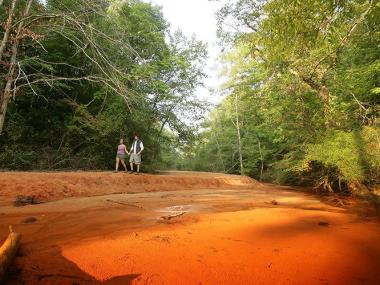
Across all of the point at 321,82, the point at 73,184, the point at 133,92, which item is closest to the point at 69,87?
the point at 133,92

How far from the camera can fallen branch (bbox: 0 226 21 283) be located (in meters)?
3.53

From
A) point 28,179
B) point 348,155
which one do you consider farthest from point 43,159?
point 348,155

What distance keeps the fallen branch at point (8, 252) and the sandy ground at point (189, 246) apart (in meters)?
0.12

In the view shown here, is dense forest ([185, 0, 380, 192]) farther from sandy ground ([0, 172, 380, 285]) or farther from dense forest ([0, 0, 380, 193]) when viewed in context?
sandy ground ([0, 172, 380, 285])

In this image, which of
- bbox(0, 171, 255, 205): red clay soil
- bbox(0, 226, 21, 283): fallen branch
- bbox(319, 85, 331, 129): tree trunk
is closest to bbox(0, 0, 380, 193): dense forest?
bbox(319, 85, 331, 129): tree trunk

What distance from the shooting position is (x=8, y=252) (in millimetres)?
3908

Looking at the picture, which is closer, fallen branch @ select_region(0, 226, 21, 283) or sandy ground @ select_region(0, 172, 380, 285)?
fallen branch @ select_region(0, 226, 21, 283)

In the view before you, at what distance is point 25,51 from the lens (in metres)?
17.4

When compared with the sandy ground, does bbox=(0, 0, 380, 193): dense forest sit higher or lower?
higher

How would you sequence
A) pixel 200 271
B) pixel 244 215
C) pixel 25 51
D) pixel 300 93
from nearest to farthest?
1. pixel 200 271
2. pixel 244 215
3. pixel 300 93
4. pixel 25 51

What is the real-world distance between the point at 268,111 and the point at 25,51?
1437cm

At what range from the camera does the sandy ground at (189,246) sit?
383 centimetres

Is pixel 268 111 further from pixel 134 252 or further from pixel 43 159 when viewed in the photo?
pixel 134 252

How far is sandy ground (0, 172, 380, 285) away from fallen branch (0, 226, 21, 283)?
122mm
